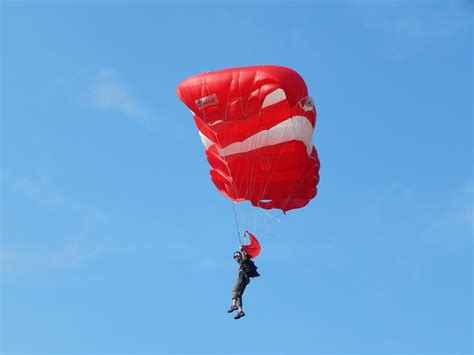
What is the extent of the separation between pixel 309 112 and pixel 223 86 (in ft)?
6.54

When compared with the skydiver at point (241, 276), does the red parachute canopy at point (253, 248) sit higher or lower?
higher

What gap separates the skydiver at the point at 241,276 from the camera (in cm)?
2166

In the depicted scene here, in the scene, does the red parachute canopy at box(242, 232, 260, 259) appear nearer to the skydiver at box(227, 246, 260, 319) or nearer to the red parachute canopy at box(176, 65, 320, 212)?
the skydiver at box(227, 246, 260, 319)

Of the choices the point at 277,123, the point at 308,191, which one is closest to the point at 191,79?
the point at 277,123

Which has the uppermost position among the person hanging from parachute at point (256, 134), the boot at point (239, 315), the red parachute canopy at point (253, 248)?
the person hanging from parachute at point (256, 134)

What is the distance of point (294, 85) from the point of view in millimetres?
22297

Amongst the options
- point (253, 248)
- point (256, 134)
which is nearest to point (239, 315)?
point (253, 248)

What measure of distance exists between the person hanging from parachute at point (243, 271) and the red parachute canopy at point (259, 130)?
1687 millimetres

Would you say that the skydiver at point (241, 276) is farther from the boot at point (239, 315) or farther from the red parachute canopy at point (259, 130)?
the red parachute canopy at point (259, 130)

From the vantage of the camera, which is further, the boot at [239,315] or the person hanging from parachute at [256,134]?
the person hanging from parachute at [256,134]

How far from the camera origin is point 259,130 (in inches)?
901

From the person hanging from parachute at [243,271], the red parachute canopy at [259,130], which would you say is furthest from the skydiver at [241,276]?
the red parachute canopy at [259,130]

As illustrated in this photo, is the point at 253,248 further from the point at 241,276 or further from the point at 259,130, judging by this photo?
the point at 259,130

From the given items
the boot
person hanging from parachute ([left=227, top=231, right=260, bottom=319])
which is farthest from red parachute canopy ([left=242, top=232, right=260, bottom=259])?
the boot
